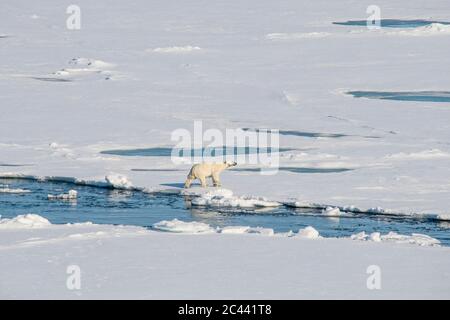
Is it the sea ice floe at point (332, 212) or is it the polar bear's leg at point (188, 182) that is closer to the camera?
the sea ice floe at point (332, 212)

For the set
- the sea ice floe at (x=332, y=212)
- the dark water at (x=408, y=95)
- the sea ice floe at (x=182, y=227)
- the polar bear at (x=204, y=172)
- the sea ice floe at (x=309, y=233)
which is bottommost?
the sea ice floe at (x=309, y=233)

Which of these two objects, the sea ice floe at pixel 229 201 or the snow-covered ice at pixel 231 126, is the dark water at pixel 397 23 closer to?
the snow-covered ice at pixel 231 126

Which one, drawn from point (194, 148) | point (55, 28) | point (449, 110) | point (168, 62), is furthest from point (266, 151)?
point (55, 28)

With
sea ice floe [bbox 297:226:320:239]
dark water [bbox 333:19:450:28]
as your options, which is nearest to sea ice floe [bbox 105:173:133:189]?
sea ice floe [bbox 297:226:320:239]

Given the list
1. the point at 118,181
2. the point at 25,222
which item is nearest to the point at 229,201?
the point at 118,181

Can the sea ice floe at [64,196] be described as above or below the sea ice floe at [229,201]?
above

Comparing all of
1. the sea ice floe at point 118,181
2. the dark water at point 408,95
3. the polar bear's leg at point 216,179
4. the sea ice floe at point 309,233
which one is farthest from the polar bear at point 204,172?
the dark water at point 408,95

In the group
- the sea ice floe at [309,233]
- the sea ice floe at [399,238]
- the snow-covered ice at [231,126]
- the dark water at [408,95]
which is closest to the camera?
the snow-covered ice at [231,126]

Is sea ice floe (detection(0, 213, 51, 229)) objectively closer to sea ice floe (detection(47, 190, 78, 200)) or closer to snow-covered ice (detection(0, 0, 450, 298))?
snow-covered ice (detection(0, 0, 450, 298))
